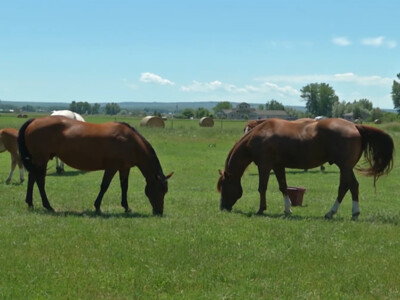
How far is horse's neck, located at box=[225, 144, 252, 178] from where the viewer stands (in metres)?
12.1

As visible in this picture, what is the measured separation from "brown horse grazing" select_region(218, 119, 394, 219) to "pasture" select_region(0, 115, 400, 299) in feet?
2.09

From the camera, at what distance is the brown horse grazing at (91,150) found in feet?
37.4

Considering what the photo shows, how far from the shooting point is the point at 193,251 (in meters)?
7.81

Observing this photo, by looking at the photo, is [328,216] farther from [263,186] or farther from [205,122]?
[205,122]

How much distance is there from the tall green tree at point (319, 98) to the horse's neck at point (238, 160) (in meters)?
135

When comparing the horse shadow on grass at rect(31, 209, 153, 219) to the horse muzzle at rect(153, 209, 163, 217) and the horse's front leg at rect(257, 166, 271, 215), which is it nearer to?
the horse muzzle at rect(153, 209, 163, 217)

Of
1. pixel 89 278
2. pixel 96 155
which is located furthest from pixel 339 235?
pixel 96 155

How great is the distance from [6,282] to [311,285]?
3616 mm

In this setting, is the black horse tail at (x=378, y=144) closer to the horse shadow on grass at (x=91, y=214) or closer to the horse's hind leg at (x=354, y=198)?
the horse's hind leg at (x=354, y=198)

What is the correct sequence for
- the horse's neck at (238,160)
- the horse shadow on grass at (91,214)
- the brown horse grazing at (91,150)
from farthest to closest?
the horse's neck at (238,160), the brown horse grazing at (91,150), the horse shadow on grass at (91,214)

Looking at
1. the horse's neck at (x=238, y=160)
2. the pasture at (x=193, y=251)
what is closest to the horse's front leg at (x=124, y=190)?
the pasture at (x=193, y=251)

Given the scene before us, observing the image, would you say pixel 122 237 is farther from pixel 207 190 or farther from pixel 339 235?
pixel 207 190

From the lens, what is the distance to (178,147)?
32.5 metres

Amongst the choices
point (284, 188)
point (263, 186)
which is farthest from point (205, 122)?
point (263, 186)
